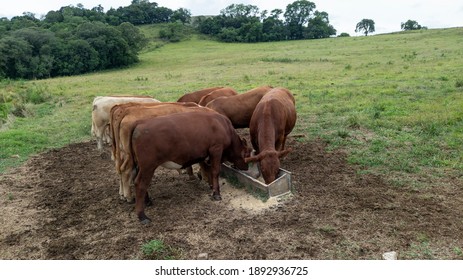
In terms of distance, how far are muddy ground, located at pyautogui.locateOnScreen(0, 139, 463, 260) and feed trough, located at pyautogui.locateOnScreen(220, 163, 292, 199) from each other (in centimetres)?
15

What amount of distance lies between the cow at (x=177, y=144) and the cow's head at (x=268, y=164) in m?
0.62

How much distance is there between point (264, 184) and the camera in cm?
662

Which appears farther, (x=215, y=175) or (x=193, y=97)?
(x=193, y=97)

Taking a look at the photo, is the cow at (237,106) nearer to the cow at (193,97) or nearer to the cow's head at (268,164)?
the cow at (193,97)

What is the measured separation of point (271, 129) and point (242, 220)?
2.05 m

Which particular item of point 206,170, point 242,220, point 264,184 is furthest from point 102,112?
point 242,220

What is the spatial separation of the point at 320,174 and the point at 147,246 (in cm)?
383

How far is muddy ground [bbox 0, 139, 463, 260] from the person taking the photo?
5.23 metres

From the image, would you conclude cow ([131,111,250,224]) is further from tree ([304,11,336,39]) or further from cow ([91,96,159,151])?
tree ([304,11,336,39])

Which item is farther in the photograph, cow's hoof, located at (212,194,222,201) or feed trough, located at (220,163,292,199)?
cow's hoof, located at (212,194,222,201)

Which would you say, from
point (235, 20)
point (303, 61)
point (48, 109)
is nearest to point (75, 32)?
point (303, 61)

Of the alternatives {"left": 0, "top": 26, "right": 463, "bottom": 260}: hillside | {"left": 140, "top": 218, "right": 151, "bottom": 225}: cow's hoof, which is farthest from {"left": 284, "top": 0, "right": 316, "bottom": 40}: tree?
{"left": 140, "top": 218, "right": 151, "bottom": 225}: cow's hoof

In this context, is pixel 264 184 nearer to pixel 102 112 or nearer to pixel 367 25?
pixel 102 112

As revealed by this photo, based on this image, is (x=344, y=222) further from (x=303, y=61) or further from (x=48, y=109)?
(x=303, y=61)
